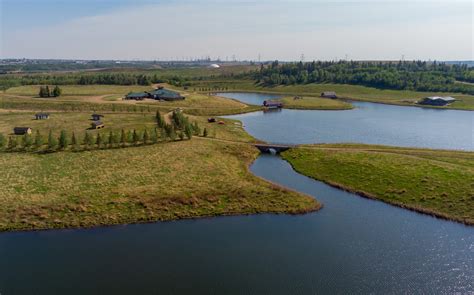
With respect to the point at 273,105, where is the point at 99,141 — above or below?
below

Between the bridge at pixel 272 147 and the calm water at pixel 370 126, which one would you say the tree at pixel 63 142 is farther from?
the calm water at pixel 370 126

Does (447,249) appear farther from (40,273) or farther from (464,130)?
(464,130)

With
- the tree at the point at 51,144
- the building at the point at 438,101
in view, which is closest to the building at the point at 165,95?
the tree at the point at 51,144

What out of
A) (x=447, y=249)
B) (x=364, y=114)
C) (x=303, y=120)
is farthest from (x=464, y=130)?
(x=447, y=249)

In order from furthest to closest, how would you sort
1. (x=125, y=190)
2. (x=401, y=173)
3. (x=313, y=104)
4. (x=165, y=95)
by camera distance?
(x=313, y=104)
(x=165, y=95)
(x=401, y=173)
(x=125, y=190)

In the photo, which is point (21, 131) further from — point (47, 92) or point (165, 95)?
point (165, 95)

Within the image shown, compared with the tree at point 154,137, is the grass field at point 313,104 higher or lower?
higher

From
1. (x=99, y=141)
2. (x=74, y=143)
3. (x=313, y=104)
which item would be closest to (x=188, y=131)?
(x=99, y=141)
